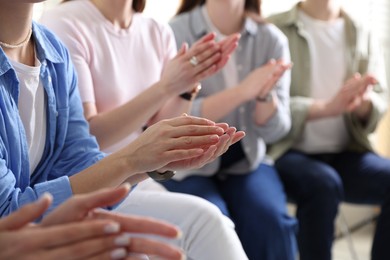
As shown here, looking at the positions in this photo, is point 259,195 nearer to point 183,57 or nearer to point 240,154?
point 240,154

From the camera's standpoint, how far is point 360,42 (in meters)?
2.38

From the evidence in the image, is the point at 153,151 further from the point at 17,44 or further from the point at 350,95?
the point at 350,95

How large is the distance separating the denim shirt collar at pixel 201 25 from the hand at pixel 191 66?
0.42m

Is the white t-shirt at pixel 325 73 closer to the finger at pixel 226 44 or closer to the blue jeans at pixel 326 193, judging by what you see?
the blue jeans at pixel 326 193

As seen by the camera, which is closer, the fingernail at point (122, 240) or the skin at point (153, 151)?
the fingernail at point (122, 240)

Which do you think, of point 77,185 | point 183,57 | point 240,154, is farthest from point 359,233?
point 77,185

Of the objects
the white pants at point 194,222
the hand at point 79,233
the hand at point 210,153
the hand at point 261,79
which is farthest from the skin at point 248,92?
the hand at point 79,233

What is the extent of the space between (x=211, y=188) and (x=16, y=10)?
2.95 feet

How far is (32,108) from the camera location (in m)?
1.30

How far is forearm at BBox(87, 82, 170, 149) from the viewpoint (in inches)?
63.2

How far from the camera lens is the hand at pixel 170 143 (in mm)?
1152

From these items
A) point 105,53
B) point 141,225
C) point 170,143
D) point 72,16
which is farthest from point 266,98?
point 141,225

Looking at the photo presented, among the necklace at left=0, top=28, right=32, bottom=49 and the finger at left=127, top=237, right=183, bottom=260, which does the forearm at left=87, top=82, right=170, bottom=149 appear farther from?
the finger at left=127, top=237, right=183, bottom=260

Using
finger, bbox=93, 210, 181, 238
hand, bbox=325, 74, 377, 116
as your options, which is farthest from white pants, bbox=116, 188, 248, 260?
hand, bbox=325, 74, 377, 116
